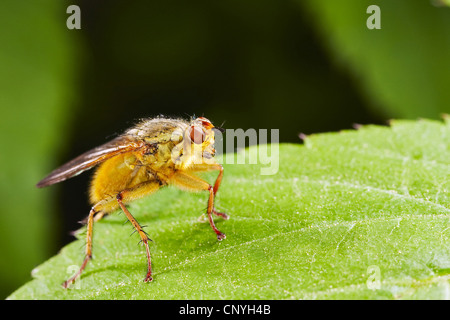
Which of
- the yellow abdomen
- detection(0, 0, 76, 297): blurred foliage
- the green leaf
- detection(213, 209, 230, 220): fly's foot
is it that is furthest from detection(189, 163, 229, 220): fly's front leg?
detection(0, 0, 76, 297): blurred foliage

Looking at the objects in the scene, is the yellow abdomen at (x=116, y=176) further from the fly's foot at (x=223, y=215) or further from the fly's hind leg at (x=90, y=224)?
the fly's foot at (x=223, y=215)

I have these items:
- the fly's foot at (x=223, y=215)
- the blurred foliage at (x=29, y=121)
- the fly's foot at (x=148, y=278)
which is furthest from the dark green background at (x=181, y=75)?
the fly's foot at (x=148, y=278)

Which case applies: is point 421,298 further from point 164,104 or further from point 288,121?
point 164,104

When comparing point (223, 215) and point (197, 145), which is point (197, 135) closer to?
point (197, 145)

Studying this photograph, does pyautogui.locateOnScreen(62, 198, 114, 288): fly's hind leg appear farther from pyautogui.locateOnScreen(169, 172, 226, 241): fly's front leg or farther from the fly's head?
the fly's head

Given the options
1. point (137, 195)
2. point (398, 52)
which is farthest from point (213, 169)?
point (398, 52)
